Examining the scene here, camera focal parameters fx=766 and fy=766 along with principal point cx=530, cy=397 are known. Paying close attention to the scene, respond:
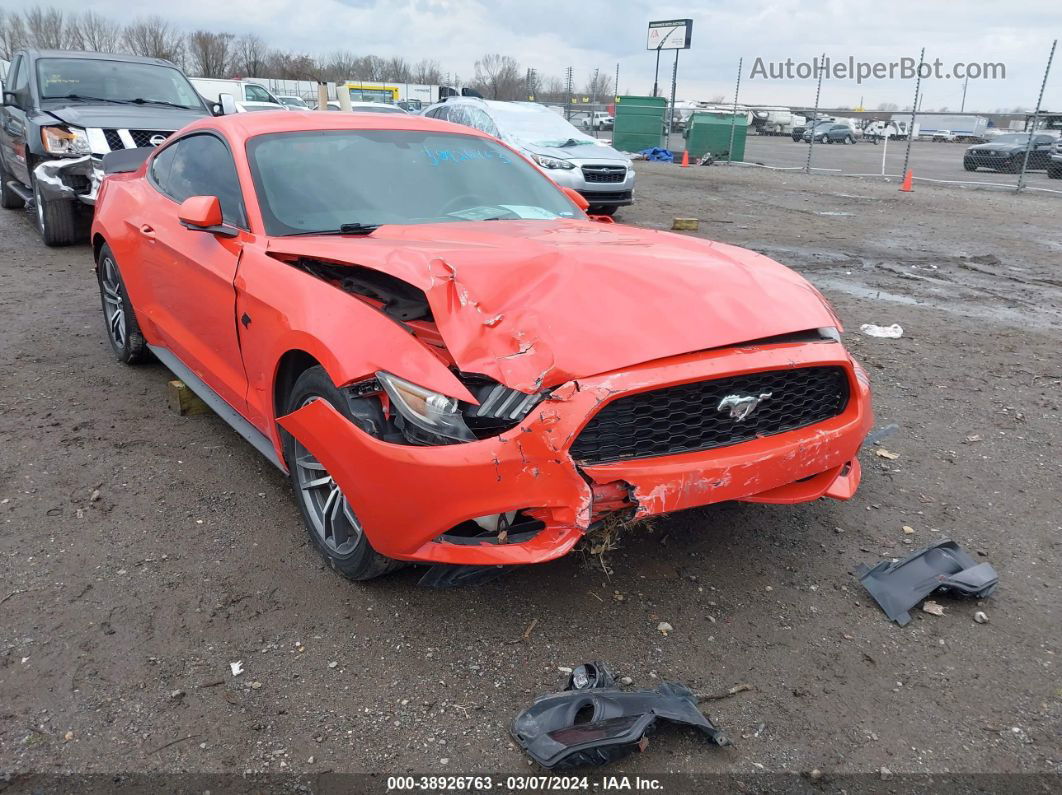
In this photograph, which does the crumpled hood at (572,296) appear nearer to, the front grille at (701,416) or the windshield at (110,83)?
the front grille at (701,416)

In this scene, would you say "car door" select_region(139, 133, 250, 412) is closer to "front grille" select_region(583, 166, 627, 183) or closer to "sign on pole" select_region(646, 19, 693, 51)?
"front grille" select_region(583, 166, 627, 183)

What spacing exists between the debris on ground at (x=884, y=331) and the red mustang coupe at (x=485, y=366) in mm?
3194

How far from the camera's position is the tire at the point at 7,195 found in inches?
388

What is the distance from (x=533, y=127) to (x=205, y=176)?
912cm

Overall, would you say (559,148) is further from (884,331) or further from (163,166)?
(163,166)

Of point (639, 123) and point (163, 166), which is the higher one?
point (639, 123)

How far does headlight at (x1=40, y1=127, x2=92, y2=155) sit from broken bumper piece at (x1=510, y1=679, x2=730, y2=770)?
24.9 ft

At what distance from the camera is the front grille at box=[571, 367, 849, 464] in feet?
7.48

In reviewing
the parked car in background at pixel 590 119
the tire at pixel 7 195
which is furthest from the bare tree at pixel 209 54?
the tire at pixel 7 195

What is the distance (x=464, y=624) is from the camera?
256cm

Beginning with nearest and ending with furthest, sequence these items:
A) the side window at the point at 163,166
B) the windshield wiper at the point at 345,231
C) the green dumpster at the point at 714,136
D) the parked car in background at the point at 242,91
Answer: the windshield wiper at the point at 345,231 < the side window at the point at 163,166 < the parked car in background at the point at 242,91 < the green dumpster at the point at 714,136

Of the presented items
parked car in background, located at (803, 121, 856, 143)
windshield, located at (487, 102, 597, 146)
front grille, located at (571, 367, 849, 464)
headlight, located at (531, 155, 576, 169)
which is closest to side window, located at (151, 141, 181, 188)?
front grille, located at (571, 367, 849, 464)

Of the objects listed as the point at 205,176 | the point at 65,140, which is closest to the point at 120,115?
the point at 65,140

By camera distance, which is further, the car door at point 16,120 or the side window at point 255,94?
the side window at point 255,94
